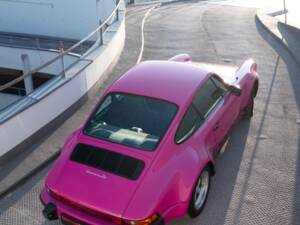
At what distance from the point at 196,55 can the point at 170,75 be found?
649cm

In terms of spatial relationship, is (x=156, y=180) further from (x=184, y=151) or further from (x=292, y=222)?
(x=292, y=222)

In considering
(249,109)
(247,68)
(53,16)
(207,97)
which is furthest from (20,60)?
(207,97)

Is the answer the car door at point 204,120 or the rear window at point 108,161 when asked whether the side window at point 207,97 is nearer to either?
the car door at point 204,120

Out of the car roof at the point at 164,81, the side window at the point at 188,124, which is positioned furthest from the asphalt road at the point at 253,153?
the car roof at the point at 164,81

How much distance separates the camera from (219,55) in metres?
12.0

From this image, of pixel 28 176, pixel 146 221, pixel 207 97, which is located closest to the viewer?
pixel 146 221

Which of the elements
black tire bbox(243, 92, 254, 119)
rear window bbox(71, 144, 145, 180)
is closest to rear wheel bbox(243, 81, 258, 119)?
black tire bbox(243, 92, 254, 119)

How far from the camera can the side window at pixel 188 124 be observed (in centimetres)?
491

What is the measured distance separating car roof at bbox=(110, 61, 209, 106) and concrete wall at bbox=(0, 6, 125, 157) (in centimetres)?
196

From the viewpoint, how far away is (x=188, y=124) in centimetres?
510

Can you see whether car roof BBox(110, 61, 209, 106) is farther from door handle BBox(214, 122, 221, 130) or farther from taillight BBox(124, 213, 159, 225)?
taillight BBox(124, 213, 159, 225)

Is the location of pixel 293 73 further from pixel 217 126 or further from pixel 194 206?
pixel 194 206

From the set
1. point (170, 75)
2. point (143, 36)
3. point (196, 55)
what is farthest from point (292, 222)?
point (143, 36)

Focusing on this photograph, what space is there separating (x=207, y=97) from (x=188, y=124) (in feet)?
2.49
